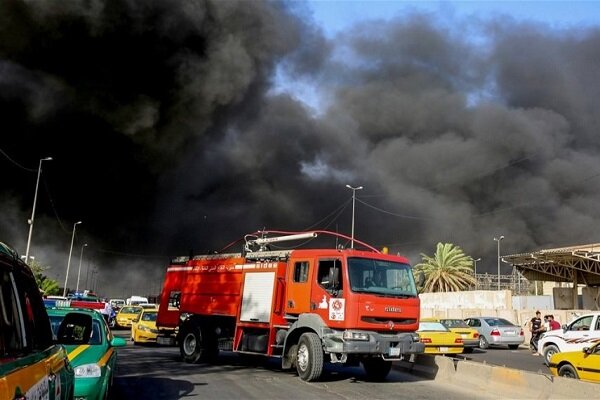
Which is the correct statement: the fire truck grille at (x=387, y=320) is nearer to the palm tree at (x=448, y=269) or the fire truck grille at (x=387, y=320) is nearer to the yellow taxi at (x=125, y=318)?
the yellow taxi at (x=125, y=318)

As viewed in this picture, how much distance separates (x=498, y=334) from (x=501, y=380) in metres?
14.7

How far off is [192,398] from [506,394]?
494 centimetres

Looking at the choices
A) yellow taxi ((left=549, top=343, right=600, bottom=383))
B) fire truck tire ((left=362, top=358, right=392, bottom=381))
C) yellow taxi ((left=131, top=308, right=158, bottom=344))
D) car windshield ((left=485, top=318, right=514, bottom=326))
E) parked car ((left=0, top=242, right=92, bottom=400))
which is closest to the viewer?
parked car ((left=0, top=242, right=92, bottom=400))

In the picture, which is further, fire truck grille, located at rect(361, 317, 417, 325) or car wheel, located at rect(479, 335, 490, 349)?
car wheel, located at rect(479, 335, 490, 349)

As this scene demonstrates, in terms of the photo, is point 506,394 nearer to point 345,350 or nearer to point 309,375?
point 345,350

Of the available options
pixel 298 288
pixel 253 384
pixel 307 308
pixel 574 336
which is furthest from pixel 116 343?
pixel 574 336

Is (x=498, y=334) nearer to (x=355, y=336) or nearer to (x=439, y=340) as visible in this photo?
(x=439, y=340)

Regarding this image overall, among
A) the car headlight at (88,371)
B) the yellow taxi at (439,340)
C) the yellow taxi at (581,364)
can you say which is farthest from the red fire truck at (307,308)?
the yellow taxi at (439,340)

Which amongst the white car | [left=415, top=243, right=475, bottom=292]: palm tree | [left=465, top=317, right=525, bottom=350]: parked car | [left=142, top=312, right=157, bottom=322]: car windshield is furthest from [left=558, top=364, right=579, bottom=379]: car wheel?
[left=415, top=243, right=475, bottom=292]: palm tree

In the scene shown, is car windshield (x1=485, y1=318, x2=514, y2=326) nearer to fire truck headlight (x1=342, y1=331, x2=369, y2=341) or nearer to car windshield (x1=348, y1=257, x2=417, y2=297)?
car windshield (x1=348, y1=257, x2=417, y2=297)

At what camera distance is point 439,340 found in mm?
16328

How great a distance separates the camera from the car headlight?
5895 millimetres

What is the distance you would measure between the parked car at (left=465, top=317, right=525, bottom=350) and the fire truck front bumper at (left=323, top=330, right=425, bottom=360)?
47.2ft

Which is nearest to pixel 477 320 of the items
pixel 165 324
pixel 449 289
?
pixel 165 324
